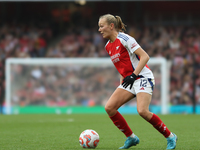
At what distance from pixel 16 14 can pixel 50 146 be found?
650 inches

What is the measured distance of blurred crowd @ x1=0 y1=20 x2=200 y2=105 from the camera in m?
14.8

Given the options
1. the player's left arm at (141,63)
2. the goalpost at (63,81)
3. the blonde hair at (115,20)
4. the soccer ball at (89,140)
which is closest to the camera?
the player's left arm at (141,63)

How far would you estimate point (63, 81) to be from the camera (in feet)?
49.0

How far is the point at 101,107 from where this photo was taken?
14.8 metres

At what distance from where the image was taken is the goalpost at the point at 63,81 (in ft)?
48.3

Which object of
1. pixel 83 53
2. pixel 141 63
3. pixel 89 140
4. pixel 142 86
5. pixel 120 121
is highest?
pixel 83 53

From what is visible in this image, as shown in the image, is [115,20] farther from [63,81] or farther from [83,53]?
[83,53]

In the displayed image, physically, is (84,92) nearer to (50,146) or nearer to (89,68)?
(89,68)

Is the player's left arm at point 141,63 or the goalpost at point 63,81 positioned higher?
the goalpost at point 63,81

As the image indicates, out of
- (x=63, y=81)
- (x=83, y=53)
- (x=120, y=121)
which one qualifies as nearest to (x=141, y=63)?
(x=120, y=121)

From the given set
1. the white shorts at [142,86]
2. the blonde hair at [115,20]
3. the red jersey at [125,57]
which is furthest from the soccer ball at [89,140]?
the blonde hair at [115,20]

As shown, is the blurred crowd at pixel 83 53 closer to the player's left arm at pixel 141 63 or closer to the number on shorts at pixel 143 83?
the number on shorts at pixel 143 83

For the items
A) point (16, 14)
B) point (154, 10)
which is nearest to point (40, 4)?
point (16, 14)

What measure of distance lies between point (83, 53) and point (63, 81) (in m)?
3.60
